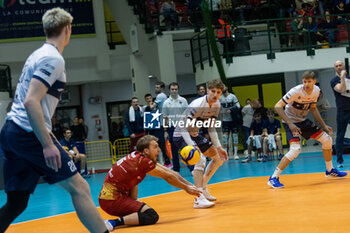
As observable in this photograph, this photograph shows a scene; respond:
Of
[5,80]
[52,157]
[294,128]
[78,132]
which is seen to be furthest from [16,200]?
[5,80]

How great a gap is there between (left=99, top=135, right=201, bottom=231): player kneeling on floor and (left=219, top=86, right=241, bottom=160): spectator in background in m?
9.54

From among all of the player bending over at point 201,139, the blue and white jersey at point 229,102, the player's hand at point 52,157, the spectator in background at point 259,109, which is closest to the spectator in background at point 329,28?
the spectator in background at point 259,109

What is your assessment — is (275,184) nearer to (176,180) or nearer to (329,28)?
(176,180)

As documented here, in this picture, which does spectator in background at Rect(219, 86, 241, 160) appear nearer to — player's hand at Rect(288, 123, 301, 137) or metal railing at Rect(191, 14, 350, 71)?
metal railing at Rect(191, 14, 350, 71)

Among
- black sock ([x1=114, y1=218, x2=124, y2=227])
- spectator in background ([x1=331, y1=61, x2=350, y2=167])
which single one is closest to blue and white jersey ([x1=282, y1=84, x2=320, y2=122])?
spectator in background ([x1=331, y1=61, x2=350, y2=167])

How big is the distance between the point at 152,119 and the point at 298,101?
5.47 meters

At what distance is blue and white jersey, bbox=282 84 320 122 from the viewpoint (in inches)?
346

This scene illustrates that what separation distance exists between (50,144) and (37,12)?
18710mm

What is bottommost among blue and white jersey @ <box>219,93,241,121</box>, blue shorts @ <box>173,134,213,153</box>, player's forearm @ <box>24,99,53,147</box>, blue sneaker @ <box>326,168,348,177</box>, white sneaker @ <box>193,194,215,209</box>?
blue sneaker @ <box>326,168,348,177</box>

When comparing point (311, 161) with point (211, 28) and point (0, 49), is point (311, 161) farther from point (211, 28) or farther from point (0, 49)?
point (0, 49)

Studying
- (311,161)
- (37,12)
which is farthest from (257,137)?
(37,12)

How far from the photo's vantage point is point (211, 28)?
54.2ft

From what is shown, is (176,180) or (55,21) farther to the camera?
(176,180)

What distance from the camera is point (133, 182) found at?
6258 mm
